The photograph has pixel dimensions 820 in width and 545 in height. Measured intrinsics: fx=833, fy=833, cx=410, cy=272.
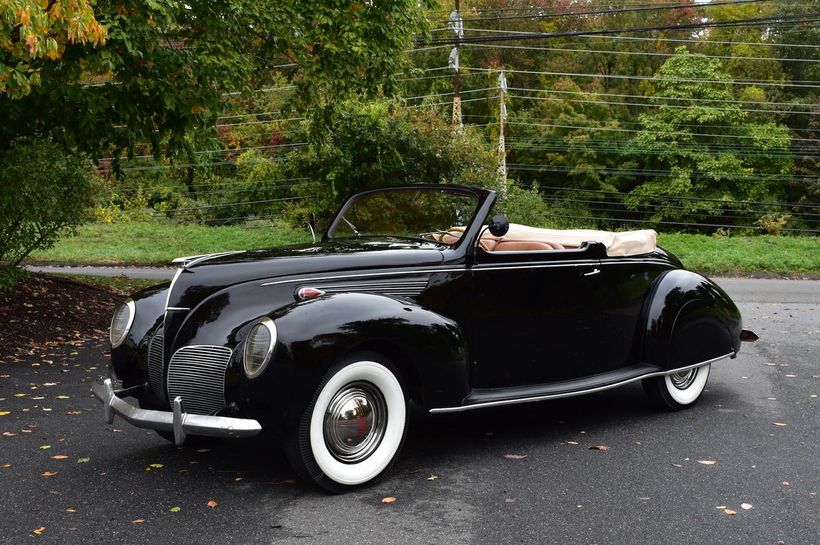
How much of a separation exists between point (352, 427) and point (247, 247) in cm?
1863

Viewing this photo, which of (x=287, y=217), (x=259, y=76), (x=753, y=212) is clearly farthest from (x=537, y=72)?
(x=259, y=76)

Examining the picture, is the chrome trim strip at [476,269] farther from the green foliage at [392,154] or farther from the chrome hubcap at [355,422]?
the green foliage at [392,154]

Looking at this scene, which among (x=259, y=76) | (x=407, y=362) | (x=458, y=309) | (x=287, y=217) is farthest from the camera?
(x=287, y=217)

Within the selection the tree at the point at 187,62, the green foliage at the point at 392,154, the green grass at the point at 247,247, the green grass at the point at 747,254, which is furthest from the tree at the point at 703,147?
the tree at the point at 187,62

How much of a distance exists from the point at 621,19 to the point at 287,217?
28.9m

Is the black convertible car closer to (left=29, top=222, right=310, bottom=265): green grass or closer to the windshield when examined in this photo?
the windshield

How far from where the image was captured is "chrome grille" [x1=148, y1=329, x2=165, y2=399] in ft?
15.5

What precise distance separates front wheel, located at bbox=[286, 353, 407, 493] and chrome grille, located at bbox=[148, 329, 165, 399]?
0.90 metres

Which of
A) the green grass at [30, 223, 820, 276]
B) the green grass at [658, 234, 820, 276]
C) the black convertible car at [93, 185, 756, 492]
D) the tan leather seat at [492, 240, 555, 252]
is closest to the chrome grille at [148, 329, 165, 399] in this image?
the black convertible car at [93, 185, 756, 492]

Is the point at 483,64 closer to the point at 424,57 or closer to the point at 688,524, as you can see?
the point at 424,57

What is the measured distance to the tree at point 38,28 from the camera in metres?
5.48

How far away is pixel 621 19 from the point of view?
46.3m

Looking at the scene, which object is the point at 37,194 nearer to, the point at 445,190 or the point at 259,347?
the point at 445,190

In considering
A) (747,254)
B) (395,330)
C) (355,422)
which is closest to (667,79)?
(747,254)
